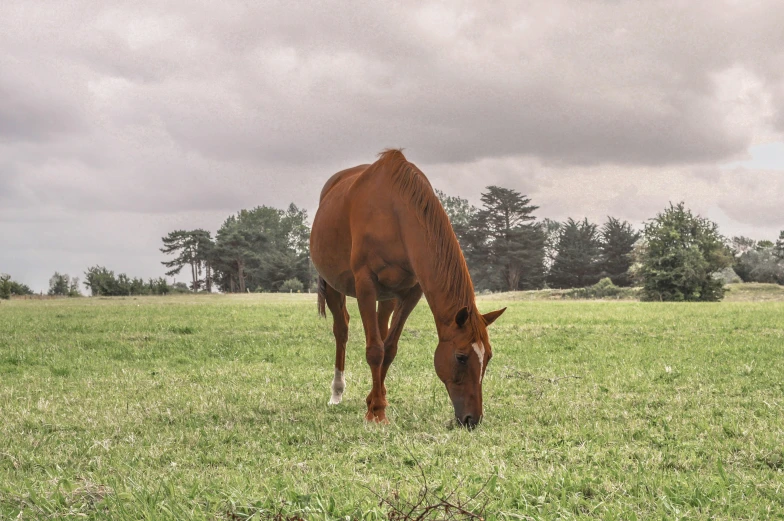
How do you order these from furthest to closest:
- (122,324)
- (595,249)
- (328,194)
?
(595,249), (122,324), (328,194)

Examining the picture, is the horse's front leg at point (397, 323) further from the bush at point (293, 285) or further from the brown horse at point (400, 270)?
the bush at point (293, 285)

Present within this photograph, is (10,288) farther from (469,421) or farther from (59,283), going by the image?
(469,421)

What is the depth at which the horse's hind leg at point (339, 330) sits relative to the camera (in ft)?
24.2

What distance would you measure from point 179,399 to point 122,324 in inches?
382

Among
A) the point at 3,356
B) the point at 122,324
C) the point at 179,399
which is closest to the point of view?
the point at 179,399

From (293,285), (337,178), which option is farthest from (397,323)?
(293,285)

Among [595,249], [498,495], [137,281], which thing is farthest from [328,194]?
[595,249]

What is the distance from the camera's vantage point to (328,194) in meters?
8.13

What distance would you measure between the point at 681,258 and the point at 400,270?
35.3 m

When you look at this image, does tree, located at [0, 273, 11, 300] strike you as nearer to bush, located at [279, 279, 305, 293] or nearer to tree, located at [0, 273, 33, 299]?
tree, located at [0, 273, 33, 299]

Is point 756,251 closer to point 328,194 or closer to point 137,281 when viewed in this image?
point 137,281

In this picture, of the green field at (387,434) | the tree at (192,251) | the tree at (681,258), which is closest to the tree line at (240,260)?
the tree at (192,251)

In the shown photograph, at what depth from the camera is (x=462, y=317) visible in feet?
17.4

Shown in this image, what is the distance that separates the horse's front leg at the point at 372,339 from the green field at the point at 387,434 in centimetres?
27
